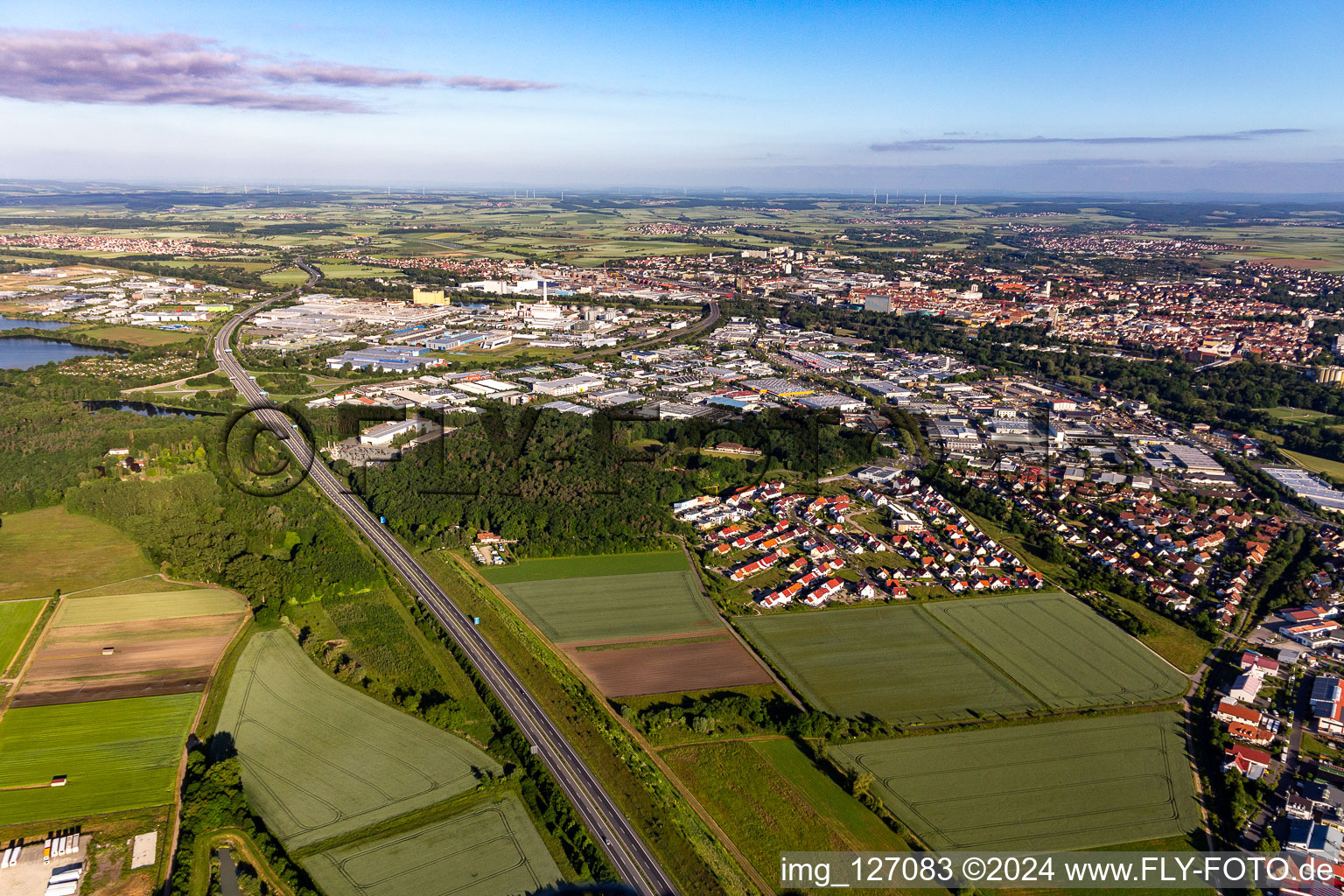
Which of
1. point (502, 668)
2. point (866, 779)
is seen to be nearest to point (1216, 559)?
point (866, 779)

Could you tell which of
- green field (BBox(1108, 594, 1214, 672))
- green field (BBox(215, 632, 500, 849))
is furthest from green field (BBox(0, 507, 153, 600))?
green field (BBox(1108, 594, 1214, 672))

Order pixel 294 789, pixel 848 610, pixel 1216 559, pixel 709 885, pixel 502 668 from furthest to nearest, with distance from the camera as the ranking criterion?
pixel 1216 559 < pixel 848 610 < pixel 502 668 < pixel 294 789 < pixel 709 885

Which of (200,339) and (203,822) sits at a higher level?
(200,339)

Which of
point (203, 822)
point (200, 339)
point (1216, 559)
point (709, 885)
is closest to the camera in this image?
point (709, 885)

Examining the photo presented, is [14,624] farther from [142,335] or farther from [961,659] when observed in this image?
[142,335]

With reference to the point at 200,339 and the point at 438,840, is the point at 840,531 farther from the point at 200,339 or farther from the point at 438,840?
the point at 200,339

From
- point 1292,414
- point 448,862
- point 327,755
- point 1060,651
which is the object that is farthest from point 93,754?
point 1292,414

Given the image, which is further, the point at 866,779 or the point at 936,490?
the point at 936,490

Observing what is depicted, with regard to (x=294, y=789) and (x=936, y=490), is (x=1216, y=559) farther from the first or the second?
(x=294, y=789)
